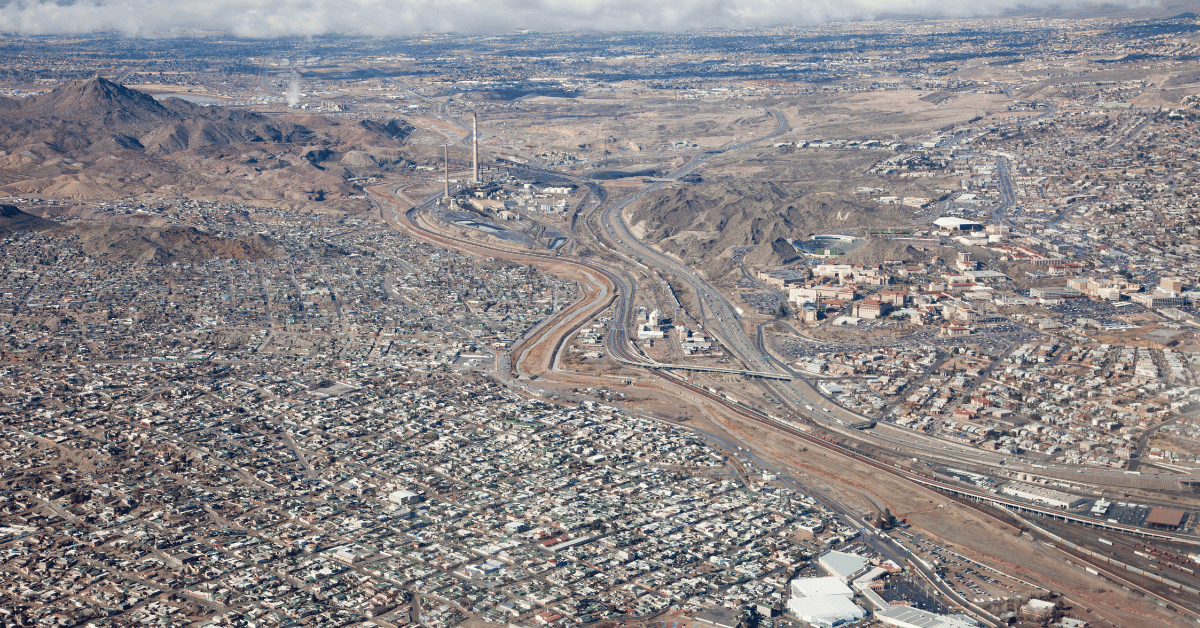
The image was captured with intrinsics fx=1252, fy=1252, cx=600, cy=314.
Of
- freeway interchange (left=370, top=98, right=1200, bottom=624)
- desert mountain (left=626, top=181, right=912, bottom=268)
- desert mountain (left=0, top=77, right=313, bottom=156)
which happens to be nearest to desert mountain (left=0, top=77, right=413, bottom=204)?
desert mountain (left=0, top=77, right=313, bottom=156)

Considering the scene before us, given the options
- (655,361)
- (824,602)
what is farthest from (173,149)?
(824,602)

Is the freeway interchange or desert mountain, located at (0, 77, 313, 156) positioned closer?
the freeway interchange

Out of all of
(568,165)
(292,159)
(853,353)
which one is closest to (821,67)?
(568,165)

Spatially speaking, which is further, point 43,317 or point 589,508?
point 43,317

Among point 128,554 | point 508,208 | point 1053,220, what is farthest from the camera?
point 508,208

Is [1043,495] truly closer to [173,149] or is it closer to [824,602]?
[824,602]

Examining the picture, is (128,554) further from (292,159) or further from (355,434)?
(292,159)

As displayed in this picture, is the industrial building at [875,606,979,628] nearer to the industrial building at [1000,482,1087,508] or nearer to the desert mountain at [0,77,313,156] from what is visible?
the industrial building at [1000,482,1087,508]

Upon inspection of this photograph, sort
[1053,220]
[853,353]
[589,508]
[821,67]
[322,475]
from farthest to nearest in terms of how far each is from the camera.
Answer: [821,67] → [1053,220] → [853,353] → [322,475] → [589,508]
